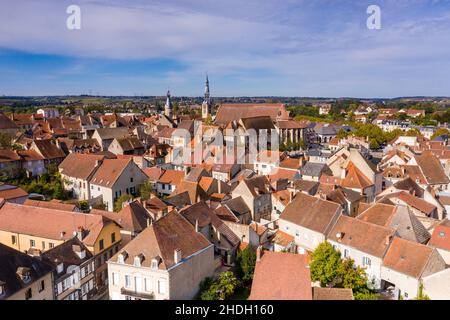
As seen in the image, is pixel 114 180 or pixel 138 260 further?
pixel 114 180

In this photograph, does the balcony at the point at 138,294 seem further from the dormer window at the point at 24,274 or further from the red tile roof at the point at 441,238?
the red tile roof at the point at 441,238

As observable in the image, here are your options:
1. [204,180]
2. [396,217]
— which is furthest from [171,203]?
[396,217]

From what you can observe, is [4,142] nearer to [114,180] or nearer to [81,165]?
[81,165]

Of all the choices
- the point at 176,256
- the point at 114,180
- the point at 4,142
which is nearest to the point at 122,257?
the point at 176,256

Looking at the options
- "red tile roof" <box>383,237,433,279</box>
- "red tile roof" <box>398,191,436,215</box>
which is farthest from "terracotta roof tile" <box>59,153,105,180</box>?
"red tile roof" <box>398,191,436,215</box>

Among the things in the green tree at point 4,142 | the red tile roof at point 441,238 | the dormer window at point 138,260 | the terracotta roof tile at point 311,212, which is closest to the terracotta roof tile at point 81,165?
the green tree at point 4,142

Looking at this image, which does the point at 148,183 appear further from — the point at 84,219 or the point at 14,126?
the point at 14,126
